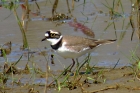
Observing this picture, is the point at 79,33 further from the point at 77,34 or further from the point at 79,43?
the point at 79,43

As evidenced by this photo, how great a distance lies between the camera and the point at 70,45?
7.21 m

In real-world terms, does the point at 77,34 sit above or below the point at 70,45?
below

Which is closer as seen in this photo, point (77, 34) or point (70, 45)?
point (70, 45)

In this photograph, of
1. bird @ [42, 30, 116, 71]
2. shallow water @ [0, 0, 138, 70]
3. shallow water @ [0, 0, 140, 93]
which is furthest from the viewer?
shallow water @ [0, 0, 138, 70]

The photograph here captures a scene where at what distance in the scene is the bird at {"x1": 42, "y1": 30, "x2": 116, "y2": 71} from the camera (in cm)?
714

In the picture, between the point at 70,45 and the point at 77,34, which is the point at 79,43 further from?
the point at 77,34

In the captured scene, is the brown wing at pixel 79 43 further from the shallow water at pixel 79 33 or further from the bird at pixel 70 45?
the shallow water at pixel 79 33

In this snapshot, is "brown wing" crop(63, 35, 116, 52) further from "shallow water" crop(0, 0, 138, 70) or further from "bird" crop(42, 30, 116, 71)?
"shallow water" crop(0, 0, 138, 70)

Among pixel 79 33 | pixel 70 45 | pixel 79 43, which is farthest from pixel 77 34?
pixel 70 45

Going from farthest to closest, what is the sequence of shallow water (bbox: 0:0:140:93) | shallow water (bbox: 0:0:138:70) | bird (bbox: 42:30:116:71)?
1. shallow water (bbox: 0:0:138:70)
2. bird (bbox: 42:30:116:71)
3. shallow water (bbox: 0:0:140:93)

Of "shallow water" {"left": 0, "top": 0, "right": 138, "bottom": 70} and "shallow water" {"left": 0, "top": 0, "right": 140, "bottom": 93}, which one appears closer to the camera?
"shallow water" {"left": 0, "top": 0, "right": 140, "bottom": 93}

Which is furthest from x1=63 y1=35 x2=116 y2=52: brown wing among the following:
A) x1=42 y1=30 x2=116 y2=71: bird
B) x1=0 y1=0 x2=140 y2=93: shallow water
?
x1=0 y1=0 x2=140 y2=93: shallow water

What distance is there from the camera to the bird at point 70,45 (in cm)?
714

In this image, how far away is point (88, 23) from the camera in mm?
9773
